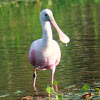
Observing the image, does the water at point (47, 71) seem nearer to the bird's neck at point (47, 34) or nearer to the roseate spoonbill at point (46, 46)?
the roseate spoonbill at point (46, 46)

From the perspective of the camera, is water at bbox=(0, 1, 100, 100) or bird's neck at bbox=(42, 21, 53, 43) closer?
bird's neck at bbox=(42, 21, 53, 43)

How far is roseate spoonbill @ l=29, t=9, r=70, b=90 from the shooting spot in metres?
6.66

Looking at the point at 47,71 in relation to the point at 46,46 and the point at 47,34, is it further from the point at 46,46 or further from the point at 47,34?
the point at 47,34

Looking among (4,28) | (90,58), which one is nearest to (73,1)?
(4,28)

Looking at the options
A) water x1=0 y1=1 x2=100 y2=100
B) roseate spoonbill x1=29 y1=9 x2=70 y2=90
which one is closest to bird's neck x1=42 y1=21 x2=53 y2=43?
roseate spoonbill x1=29 y1=9 x2=70 y2=90

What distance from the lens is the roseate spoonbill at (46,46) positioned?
6656 mm

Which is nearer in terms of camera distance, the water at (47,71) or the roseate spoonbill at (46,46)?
the roseate spoonbill at (46,46)

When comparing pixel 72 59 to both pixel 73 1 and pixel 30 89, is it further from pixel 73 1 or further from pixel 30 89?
pixel 73 1

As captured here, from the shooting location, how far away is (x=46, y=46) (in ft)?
22.0

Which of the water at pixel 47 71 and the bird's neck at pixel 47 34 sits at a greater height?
the bird's neck at pixel 47 34

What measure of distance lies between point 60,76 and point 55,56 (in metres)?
0.95

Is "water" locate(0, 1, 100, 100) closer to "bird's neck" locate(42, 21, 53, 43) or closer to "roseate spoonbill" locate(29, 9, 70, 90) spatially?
"roseate spoonbill" locate(29, 9, 70, 90)

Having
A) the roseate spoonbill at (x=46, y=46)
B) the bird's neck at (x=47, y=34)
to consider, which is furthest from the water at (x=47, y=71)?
the bird's neck at (x=47, y=34)

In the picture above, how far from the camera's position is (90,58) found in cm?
957
